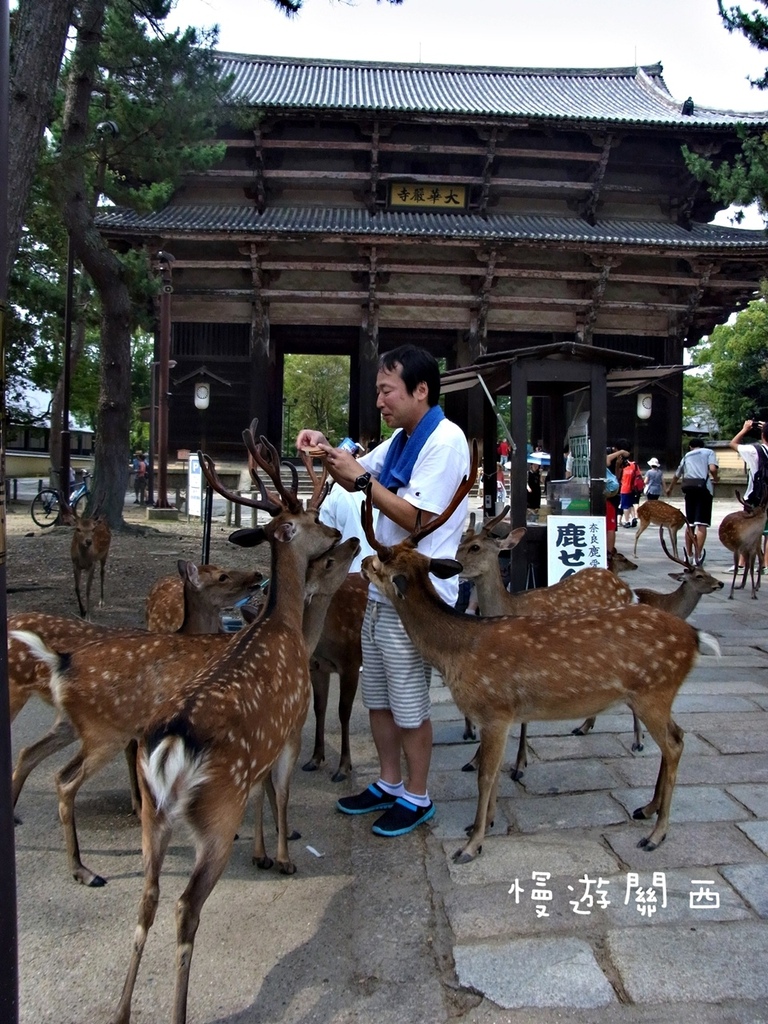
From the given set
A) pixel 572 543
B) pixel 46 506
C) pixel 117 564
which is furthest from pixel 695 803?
pixel 46 506

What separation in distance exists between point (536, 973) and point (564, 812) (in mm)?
1070

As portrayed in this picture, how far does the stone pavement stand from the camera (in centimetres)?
214

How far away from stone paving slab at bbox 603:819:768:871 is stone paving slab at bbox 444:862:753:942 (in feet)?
0.22

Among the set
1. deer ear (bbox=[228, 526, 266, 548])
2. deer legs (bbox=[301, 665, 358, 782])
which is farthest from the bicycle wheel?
deer ear (bbox=[228, 526, 266, 548])

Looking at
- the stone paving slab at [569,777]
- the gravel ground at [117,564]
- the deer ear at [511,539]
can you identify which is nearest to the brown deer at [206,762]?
the stone paving slab at [569,777]

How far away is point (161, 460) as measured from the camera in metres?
14.9

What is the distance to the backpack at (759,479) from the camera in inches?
339

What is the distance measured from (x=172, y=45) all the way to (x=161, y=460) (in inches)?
294

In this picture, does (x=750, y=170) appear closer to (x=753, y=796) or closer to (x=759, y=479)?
(x=759, y=479)

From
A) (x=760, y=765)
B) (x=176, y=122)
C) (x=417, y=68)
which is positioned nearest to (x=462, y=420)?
(x=417, y=68)

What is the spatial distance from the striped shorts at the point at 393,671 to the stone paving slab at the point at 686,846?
845 millimetres

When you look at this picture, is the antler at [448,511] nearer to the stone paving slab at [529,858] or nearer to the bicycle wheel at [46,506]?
the stone paving slab at [529,858]

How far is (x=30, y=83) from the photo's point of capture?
18.4ft

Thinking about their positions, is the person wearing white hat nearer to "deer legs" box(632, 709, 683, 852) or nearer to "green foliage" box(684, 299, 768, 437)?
"deer legs" box(632, 709, 683, 852)
